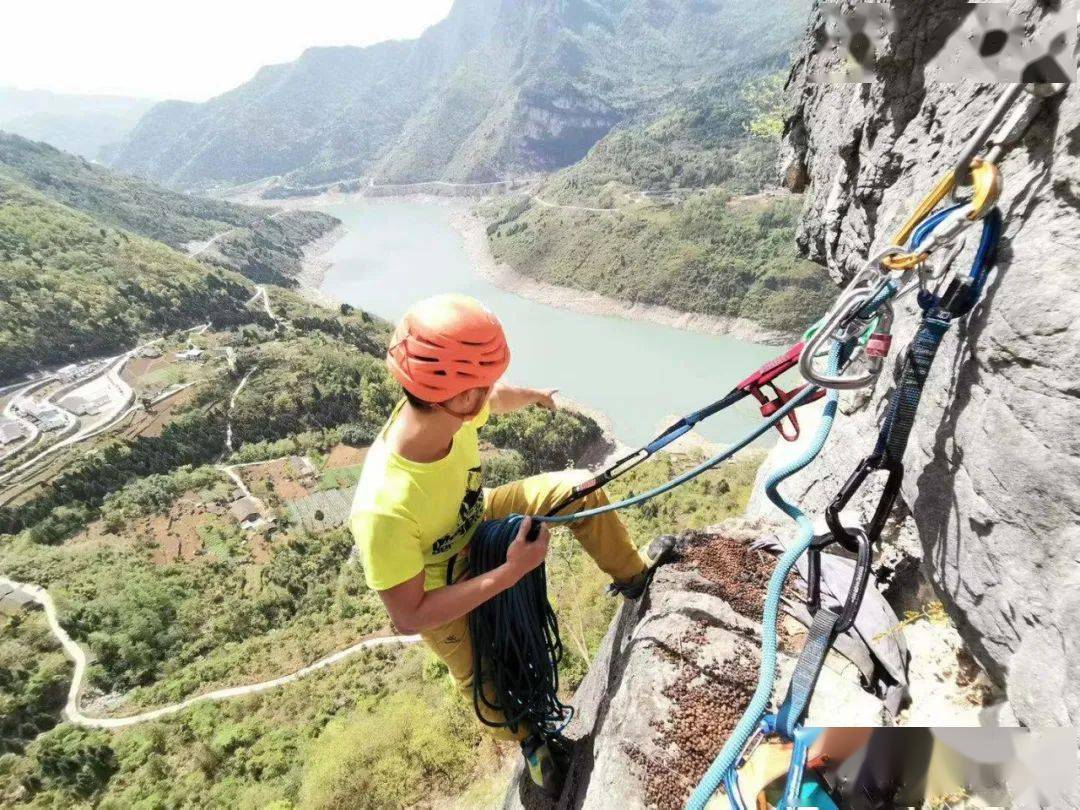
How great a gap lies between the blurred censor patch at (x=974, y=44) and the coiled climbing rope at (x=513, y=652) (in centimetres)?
236

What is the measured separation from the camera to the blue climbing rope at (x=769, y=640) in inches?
56.2

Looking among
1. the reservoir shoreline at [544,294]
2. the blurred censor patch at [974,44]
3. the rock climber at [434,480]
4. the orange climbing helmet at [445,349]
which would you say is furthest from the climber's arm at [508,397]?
the reservoir shoreline at [544,294]

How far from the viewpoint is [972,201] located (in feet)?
5.58

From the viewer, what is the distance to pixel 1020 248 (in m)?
1.66

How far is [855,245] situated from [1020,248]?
264 cm

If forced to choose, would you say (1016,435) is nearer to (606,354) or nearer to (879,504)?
(879,504)

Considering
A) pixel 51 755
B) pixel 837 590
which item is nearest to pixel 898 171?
pixel 837 590

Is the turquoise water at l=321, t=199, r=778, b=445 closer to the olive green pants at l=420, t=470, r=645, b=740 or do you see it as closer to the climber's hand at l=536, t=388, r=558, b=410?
the climber's hand at l=536, t=388, r=558, b=410

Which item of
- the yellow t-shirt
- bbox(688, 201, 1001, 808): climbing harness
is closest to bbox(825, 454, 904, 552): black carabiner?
bbox(688, 201, 1001, 808): climbing harness

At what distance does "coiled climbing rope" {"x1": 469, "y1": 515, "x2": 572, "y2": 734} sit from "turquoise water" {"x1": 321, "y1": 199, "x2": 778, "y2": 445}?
106ft

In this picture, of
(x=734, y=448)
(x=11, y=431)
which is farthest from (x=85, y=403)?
→ (x=734, y=448)

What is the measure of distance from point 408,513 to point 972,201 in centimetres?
208

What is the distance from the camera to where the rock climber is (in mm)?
1840

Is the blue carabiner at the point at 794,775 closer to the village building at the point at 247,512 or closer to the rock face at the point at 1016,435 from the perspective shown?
the rock face at the point at 1016,435
